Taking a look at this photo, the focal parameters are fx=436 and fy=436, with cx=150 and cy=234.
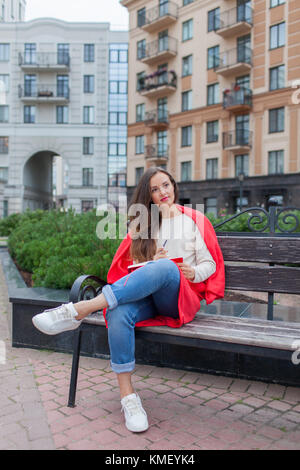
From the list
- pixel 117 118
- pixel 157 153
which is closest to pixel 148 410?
pixel 157 153

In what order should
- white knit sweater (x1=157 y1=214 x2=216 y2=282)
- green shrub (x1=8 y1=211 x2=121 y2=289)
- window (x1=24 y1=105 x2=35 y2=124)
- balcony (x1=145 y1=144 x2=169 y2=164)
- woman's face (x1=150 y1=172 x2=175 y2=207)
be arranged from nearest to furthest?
white knit sweater (x1=157 y1=214 x2=216 y2=282) → woman's face (x1=150 y1=172 x2=175 y2=207) → green shrub (x1=8 y1=211 x2=121 y2=289) → balcony (x1=145 y1=144 x2=169 y2=164) → window (x1=24 y1=105 x2=35 y2=124)

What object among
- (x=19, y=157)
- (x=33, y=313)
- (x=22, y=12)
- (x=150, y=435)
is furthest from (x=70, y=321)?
(x=19, y=157)

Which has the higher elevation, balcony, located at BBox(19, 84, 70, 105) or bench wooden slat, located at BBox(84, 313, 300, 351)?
balcony, located at BBox(19, 84, 70, 105)

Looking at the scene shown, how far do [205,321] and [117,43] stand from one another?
3781cm

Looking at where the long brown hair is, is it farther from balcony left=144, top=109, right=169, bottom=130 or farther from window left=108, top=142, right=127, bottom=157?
window left=108, top=142, right=127, bottom=157

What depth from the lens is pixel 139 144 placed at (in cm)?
3528

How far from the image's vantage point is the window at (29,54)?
36.8 metres

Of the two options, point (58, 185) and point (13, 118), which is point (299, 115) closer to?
point (13, 118)

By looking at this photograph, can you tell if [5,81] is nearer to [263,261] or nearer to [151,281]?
[263,261]

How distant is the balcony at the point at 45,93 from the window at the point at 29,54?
77.0 inches

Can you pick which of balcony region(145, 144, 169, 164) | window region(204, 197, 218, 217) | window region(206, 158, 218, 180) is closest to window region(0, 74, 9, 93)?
balcony region(145, 144, 169, 164)

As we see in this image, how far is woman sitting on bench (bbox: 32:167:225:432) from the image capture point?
2652 mm

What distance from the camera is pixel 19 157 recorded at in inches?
1479

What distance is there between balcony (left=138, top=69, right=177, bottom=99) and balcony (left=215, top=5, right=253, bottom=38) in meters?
4.92
